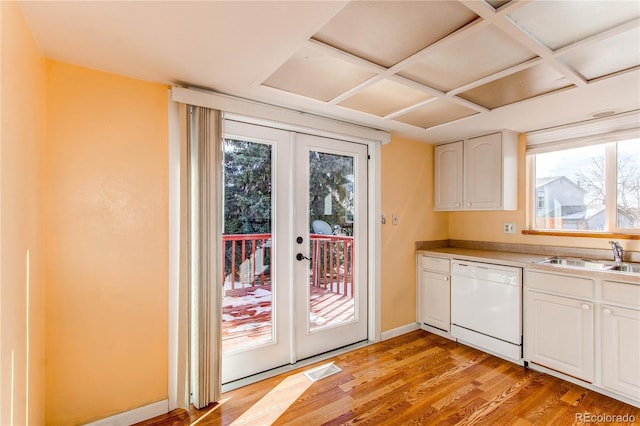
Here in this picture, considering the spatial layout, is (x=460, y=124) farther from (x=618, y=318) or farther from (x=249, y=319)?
(x=249, y=319)

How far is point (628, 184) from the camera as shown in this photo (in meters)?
2.76

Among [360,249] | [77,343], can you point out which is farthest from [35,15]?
→ [360,249]

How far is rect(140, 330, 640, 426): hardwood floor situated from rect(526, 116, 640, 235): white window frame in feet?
4.79

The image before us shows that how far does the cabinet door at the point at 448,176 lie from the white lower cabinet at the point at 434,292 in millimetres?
694

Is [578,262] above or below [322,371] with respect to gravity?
above

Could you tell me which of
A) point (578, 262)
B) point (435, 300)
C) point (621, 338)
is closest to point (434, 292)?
point (435, 300)

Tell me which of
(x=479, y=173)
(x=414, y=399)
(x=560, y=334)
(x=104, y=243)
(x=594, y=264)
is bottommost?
(x=414, y=399)

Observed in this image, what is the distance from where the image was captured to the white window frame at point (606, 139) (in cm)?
272

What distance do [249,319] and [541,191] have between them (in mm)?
3183

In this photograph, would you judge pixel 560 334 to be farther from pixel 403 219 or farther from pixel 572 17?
pixel 572 17

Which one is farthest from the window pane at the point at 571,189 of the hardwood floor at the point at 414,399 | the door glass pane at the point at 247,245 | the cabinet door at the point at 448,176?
the door glass pane at the point at 247,245

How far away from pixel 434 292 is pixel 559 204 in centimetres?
153

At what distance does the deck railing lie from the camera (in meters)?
2.53

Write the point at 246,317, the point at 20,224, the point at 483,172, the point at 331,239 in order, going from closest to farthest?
the point at 20,224, the point at 246,317, the point at 331,239, the point at 483,172
